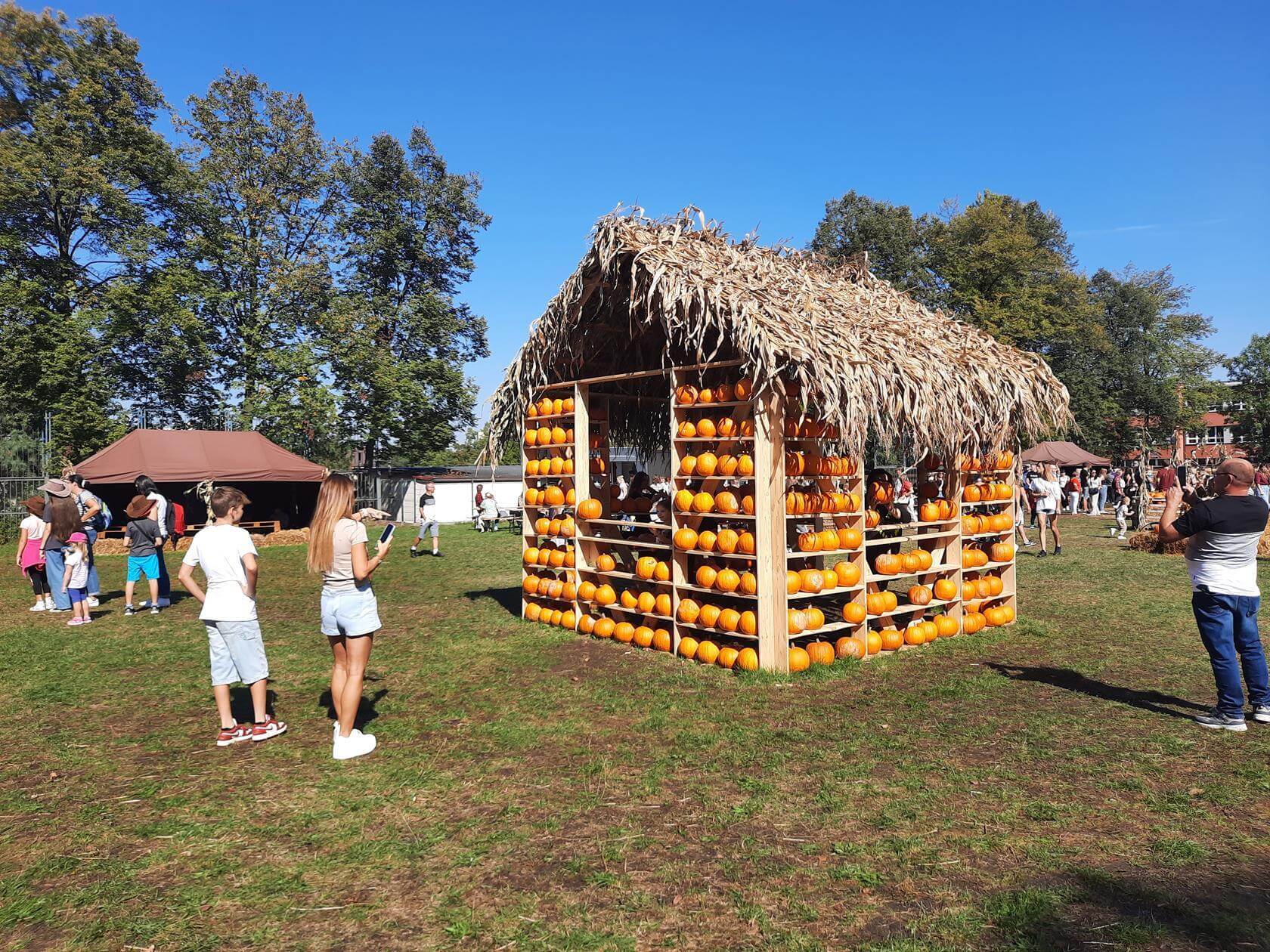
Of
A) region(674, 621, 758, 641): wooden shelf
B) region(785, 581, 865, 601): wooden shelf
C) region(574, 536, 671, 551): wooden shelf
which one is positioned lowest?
region(674, 621, 758, 641): wooden shelf

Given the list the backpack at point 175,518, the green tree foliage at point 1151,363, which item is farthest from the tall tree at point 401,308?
the green tree foliage at point 1151,363

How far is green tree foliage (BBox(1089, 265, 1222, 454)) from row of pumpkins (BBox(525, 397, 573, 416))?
6064 cm

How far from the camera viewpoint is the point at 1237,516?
19.0 feet

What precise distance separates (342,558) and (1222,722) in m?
6.99

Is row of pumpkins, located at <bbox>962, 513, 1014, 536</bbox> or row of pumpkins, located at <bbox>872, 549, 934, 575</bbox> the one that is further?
row of pumpkins, located at <bbox>962, 513, 1014, 536</bbox>

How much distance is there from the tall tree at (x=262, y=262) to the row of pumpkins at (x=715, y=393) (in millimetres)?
29118

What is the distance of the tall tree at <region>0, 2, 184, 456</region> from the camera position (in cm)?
2872

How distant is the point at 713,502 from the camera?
838 centimetres

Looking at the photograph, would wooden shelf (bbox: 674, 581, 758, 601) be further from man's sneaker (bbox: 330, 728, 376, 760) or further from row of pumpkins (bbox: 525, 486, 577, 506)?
man's sneaker (bbox: 330, 728, 376, 760)

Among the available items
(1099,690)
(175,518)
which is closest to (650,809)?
(1099,690)

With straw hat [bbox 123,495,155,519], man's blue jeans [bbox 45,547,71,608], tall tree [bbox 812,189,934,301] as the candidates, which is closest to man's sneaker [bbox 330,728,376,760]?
straw hat [bbox 123,495,155,519]

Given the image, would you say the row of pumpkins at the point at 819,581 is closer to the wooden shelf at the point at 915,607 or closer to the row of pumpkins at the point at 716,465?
the wooden shelf at the point at 915,607

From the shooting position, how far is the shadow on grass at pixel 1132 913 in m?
3.38

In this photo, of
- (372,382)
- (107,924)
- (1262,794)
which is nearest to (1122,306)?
(372,382)
